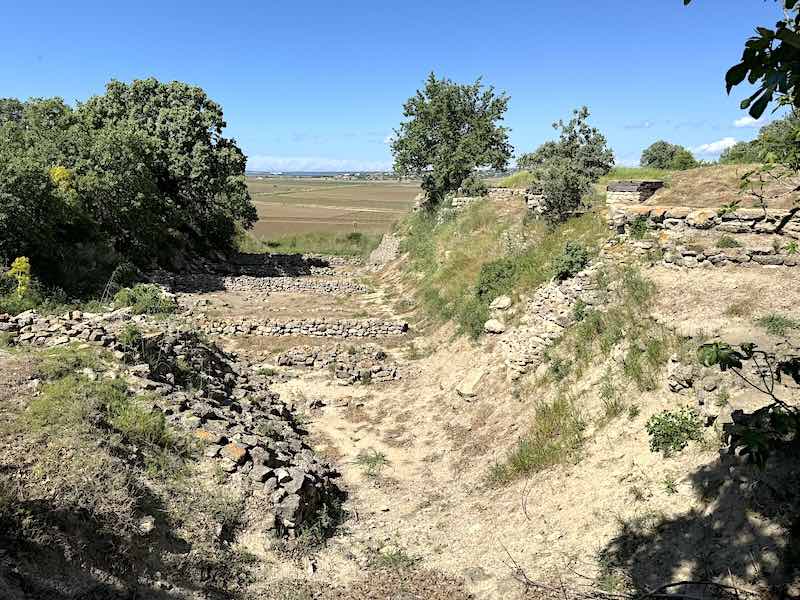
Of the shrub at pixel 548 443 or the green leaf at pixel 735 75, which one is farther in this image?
the shrub at pixel 548 443

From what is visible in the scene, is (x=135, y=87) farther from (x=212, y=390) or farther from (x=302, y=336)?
(x=212, y=390)

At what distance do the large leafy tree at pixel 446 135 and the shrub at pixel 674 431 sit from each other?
25874 mm

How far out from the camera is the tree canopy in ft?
58.1

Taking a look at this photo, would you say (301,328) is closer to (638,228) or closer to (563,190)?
(563,190)

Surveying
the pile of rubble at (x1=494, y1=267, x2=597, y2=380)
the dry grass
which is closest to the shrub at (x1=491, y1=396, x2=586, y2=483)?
the pile of rubble at (x1=494, y1=267, x2=597, y2=380)

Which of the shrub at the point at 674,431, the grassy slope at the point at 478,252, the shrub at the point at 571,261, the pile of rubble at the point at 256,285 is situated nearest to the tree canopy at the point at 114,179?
the pile of rubble at the point at 256,285

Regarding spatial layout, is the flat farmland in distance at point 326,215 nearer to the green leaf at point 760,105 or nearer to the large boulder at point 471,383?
the large boulder at point 471,383

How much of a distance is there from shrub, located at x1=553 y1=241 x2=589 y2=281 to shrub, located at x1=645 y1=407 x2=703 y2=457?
525 centimetres

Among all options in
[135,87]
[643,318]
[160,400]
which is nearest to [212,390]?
[160,400]

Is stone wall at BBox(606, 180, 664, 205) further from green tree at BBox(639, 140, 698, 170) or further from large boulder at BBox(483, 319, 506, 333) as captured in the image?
green tree at BBox(639, 140, 698, 170)

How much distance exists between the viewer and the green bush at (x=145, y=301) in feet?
55.9

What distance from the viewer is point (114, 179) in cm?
2245

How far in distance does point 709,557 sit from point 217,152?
28.3 m

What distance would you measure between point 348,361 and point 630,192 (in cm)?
968
